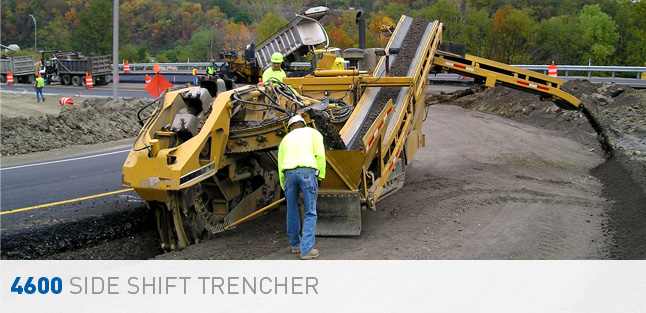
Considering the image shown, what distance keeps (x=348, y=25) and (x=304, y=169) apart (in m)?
35.4

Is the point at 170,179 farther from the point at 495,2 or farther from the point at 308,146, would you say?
the point at 495,2

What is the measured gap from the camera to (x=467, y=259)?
6.60m

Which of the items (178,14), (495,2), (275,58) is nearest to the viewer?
(275,58)

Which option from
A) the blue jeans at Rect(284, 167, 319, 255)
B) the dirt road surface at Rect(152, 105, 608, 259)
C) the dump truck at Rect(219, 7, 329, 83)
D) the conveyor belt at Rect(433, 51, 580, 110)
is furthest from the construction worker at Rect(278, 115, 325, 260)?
the dump truck at Rect(219, 7, 329, 83)

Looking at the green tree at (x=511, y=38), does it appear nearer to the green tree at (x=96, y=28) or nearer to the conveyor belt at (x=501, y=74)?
the conveyor belt at (x=501, y=74)

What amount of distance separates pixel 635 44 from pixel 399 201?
102 ft

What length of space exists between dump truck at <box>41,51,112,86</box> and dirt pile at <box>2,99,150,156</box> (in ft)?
59.7

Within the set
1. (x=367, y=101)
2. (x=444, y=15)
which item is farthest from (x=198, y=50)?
(x=367, y=101)

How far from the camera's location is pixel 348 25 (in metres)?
41.0

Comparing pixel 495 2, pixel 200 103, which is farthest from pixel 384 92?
pixel 495 2

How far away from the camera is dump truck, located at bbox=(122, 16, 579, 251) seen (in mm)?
6957
